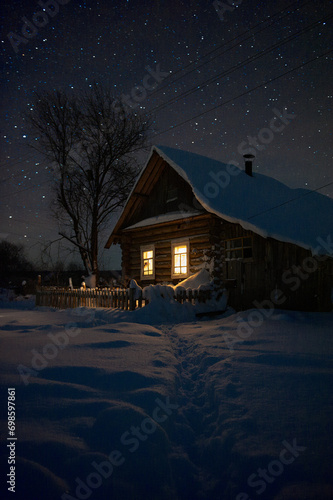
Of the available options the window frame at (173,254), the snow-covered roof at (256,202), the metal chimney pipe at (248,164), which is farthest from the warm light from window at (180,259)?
the metal chimney pipe at (248,164)

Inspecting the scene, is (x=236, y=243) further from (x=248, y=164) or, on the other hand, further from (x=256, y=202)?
(x=248, y=164)

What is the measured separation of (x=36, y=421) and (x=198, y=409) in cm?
193

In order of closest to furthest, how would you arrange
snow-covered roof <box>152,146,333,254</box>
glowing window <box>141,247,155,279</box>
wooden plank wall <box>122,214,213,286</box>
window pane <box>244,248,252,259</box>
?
snow-covered roof <box>152,146,333,254</box>, window pane <box>244,248,252,259</box>, wooden plank wall <box>122,214,213,286</box>, glowing window <box>141,247,155,279</box>

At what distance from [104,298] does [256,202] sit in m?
8.34

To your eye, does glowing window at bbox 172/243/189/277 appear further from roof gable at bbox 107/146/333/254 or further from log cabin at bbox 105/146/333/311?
roof gable at bbox 107/146/333/254

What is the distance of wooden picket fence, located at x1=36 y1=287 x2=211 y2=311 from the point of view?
11359mm

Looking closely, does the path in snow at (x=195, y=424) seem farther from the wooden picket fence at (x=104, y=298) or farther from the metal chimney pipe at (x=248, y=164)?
the metal chimney pipe at (x=248, y=164)

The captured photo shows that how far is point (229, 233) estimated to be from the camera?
516 inches

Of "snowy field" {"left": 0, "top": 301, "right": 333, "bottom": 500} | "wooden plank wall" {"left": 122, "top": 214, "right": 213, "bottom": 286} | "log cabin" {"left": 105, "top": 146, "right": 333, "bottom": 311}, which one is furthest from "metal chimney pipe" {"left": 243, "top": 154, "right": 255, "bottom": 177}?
"snowy field" {"left": 0, "top": 301, "right": 333, "bottom": 500}

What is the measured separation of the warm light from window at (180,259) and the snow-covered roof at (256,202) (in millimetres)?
3250

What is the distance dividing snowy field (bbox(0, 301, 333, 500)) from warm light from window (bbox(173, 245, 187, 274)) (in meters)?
8.56

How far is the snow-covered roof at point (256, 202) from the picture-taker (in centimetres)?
1060

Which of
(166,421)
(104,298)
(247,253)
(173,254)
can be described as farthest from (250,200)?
(166,421)

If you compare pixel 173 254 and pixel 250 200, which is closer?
pixel 250 200
